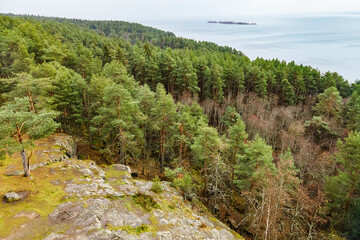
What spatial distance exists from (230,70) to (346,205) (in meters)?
26.8

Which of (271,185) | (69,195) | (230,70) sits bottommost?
(271,185)

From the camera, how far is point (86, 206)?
960 cm

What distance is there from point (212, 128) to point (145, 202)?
26.5 feet

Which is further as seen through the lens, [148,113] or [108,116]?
[148,113]

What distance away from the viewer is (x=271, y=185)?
45.1 feet

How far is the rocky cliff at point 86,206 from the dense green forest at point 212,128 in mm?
2361

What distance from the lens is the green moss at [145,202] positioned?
10.9 m

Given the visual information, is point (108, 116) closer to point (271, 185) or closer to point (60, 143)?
point (60, 143)

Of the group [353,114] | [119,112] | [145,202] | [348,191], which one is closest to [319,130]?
[353,114]

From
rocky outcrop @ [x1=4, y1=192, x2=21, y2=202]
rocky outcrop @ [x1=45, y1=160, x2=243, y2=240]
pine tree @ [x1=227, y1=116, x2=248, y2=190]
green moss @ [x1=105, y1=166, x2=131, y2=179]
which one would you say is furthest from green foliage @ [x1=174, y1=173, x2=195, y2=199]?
rocky outcrop @ [x1=4, y1=192, x2=21, y2=202]

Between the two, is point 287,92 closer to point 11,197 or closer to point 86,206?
point 86,206

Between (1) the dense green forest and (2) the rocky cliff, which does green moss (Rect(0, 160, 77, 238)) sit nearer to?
(2) the rocky cliff

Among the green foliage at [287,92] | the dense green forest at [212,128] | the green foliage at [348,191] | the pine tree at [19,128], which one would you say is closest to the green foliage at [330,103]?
the dense green forest at [212,128]

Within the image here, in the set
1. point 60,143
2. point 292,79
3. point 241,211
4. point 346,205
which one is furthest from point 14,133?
point 292,79
